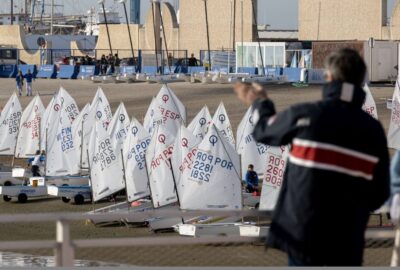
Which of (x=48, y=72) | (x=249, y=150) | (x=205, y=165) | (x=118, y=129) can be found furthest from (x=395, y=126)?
(x=48, y=72)

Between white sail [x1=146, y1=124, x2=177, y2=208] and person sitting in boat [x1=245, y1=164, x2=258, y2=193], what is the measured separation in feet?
5.28

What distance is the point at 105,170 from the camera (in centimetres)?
2317

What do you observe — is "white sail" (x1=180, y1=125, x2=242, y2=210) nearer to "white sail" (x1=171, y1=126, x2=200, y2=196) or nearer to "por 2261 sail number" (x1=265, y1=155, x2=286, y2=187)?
"white sail" (x1=171, y1=126, x2=200, y2=196)

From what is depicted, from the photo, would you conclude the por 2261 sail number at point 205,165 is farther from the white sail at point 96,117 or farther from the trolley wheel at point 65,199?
the white sail at point 96,117

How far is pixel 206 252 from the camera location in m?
6.36

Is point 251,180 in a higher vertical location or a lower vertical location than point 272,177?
lower

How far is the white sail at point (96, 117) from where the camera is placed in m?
26.6

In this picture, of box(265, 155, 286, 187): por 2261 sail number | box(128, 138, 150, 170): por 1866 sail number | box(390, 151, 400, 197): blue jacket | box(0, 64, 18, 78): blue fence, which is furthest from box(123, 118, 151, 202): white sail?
box(0, 64, 18, 78): blue fence

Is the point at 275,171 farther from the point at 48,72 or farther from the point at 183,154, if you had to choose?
the point at 48,72

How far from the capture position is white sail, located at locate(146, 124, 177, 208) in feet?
67.9

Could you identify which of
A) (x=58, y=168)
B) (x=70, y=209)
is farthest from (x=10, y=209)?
(x=58, y=168)

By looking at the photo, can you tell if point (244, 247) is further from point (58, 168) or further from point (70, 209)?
point (58, 168)

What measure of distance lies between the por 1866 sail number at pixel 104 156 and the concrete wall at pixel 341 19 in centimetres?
3245

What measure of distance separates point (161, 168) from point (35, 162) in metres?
6.76
